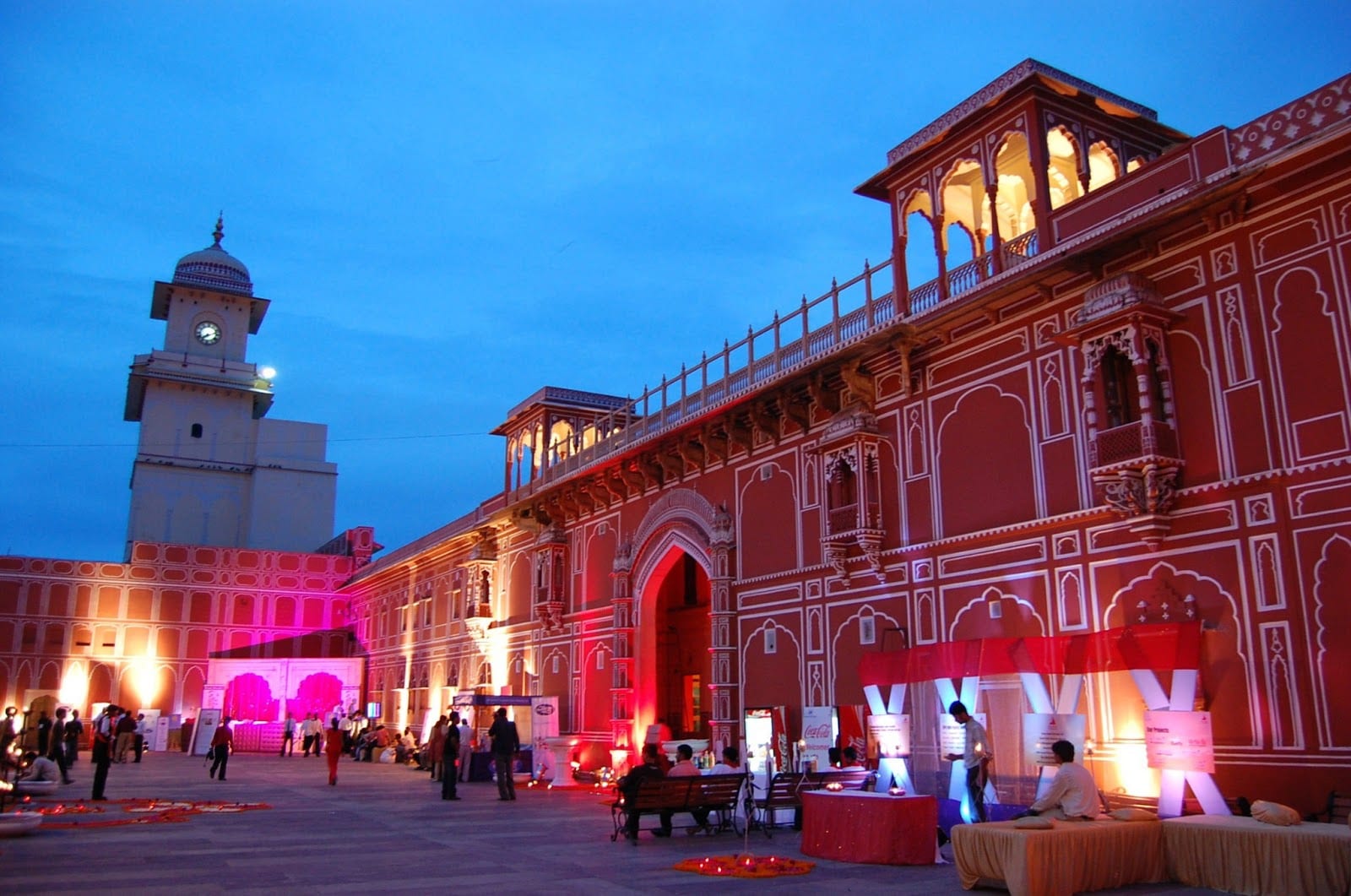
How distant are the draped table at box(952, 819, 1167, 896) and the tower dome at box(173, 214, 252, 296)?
167 feet

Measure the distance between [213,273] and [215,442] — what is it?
28.4 ft

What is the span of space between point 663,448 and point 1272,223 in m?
13.3

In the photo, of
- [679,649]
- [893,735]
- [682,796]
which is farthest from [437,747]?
[682,796]

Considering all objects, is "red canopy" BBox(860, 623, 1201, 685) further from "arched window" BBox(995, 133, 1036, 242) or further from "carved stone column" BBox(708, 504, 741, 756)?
"arched window" BBox(995, 133, 1036, 242)

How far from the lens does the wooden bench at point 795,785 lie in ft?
43.1

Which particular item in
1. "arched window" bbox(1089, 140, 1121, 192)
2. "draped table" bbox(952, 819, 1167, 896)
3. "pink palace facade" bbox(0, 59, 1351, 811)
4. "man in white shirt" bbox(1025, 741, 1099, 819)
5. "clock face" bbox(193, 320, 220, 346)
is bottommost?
"draped table" bbox(952, 819, 1167, 896)

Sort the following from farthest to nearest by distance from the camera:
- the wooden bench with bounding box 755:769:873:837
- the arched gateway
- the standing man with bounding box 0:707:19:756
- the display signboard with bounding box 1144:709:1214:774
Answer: the arched gateway, the standing man with bounding box 0:707:19:756, the wooden bench with bounding box 755:769:873:837, the display signboard with bounding box 1144:709:1214:774

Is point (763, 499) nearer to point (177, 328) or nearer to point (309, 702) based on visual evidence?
point (309, 702)

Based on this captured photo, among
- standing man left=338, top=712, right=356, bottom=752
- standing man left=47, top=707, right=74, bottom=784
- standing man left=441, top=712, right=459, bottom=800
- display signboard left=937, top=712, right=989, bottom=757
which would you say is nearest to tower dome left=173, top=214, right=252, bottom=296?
standing man left=338, top=712, right=356, bottom=752

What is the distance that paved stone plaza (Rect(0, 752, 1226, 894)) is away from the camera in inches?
354

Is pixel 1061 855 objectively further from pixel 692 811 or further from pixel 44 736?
pixel 44 736

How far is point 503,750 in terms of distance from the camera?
61.5 feet

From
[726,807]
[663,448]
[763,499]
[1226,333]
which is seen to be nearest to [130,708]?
[663,448]

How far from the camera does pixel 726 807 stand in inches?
522
